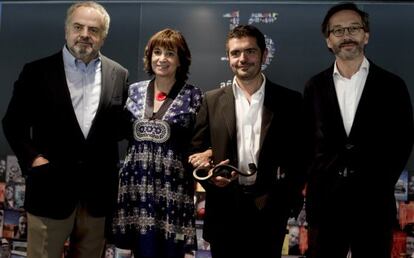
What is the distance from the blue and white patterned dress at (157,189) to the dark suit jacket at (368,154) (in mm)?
704

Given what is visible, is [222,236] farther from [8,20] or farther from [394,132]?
[8,20]

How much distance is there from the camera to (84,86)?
2867 millimetres

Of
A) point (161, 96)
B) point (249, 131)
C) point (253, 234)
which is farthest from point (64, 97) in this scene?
point (253, 234)

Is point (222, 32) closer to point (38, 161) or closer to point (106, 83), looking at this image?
point (106, 83)

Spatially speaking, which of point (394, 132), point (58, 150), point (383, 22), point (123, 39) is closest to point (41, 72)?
point (58, 150)

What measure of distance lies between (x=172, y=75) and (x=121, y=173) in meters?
0.60

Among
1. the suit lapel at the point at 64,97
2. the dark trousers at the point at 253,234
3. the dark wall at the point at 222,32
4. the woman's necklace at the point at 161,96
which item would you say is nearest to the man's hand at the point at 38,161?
the suit lapel at the point at 64,97

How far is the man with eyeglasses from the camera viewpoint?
261cm

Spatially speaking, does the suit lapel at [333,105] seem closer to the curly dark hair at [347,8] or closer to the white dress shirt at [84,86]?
the curly dark hair at [347,8]

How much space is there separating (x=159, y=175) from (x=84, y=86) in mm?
621

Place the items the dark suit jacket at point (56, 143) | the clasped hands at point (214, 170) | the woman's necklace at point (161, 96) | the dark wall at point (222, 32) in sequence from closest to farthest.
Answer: the clasped hands at point (214, 170), the dark suit jacket at point (56, 143), the woman's necklace at point (161, 96), the dark wall at point (222, 32)

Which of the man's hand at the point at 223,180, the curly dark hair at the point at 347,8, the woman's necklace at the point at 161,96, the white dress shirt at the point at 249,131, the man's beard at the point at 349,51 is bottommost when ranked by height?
the man's hand at the point at 223,180

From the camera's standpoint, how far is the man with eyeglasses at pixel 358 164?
2.61 meters

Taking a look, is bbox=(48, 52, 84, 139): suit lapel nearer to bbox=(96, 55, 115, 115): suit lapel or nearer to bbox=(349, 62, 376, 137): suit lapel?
bbox=(96, 55, 115, 115): suit lapel
